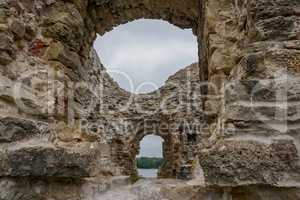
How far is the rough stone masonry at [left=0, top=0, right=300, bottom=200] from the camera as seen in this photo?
4.87ft

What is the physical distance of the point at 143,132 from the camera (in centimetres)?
1001

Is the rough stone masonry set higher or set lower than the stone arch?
higher

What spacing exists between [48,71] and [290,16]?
1.56 m

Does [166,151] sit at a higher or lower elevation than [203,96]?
lower

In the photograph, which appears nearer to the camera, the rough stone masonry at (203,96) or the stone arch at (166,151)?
the rough stone masonry at (203,96)

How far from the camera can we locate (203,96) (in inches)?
108

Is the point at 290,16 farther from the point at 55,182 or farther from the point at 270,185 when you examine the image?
the point at 55,182

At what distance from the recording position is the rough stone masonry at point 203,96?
1.49m

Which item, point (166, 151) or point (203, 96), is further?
point (166, 151)

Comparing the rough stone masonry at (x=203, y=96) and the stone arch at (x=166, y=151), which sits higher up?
the rough stone masonry at (x=203, y=96)

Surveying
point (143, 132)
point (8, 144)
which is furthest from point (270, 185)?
point (143, 132)

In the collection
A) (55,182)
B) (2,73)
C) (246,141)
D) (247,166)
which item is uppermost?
(2,73)

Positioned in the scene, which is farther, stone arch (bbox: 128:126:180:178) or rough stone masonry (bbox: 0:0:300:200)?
stone arch (bbox: 128:126:180:178)

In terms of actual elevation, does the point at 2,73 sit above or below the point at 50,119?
above
